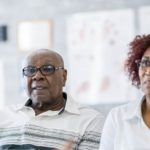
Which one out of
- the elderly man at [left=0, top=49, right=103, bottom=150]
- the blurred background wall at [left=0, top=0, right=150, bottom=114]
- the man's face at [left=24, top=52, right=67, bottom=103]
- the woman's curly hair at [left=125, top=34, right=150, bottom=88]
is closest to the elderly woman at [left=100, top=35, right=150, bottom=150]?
the woman's curly hair at [left=125, top=34, right=150, bottom=88]

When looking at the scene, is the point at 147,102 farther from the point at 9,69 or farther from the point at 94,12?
the point at 9,69

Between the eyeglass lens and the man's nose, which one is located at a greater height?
the eyeglass lens

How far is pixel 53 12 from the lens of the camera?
286 cm

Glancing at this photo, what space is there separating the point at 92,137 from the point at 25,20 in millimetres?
1308

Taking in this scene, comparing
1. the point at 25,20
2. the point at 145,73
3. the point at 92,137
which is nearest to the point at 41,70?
the point at 92,137

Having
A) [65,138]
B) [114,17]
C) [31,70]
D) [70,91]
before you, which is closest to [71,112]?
[65,138]

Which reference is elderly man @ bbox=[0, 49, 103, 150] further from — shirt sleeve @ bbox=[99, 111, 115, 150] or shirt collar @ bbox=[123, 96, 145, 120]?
shirt collar @ bbox=[123, 96, 145, 120]

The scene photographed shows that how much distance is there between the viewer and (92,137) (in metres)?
1.92

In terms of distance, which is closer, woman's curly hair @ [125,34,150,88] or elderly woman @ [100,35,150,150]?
elderly woman @ [100,35,150,150]

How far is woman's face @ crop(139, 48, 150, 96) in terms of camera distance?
1817 millimetres

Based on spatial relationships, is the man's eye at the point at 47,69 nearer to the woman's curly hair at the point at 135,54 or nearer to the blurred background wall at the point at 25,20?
the woman's curly hair at the point at 135,54

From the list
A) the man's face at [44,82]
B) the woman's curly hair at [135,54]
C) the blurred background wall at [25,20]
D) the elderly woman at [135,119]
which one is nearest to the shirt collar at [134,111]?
the elderly woman at [135,119]

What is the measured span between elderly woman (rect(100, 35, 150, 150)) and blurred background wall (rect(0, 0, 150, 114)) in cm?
84

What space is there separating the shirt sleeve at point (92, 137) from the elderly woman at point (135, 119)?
0.09 m
